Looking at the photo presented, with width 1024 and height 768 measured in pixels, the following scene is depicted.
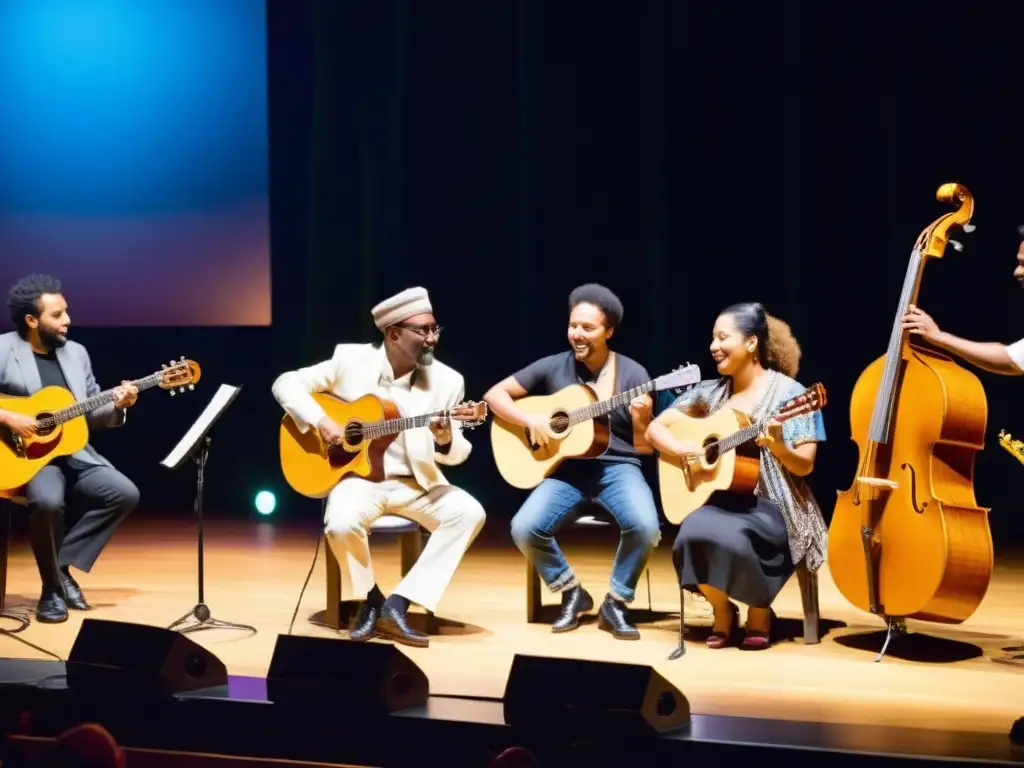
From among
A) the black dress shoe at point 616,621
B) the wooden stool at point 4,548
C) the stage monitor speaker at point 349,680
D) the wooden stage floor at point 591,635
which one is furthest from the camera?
the wooden stool at point 4,548

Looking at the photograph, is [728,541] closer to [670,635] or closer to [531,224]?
[670,635]

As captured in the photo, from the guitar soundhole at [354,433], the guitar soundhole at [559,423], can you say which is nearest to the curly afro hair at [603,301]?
the guitar soundhole at [559,423]

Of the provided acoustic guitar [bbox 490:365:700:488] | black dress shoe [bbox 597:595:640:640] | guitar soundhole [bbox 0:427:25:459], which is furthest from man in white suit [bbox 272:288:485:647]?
guitar soundhole [bbox 0:427:25:459]

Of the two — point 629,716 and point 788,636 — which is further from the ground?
point 629,716

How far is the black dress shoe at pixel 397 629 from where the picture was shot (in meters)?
4.48

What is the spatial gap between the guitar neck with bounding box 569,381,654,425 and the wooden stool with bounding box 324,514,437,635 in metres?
0.79

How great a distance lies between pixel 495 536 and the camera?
7117 mm

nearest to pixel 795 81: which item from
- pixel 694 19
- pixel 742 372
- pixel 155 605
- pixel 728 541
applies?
pixel 694 19

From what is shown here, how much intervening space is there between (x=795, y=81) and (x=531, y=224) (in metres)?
1.71

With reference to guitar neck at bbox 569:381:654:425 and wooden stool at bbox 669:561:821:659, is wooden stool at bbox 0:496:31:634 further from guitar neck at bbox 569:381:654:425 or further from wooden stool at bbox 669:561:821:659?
wooden stool at bbox 669:561:821:659

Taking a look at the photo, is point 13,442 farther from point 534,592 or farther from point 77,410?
point 534,592

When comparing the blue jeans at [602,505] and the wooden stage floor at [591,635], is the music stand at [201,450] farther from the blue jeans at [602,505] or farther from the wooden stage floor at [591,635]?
the blue jeans at [602,505]

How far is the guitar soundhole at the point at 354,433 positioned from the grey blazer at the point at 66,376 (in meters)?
1.13

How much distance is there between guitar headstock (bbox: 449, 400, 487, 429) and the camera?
179 inches
